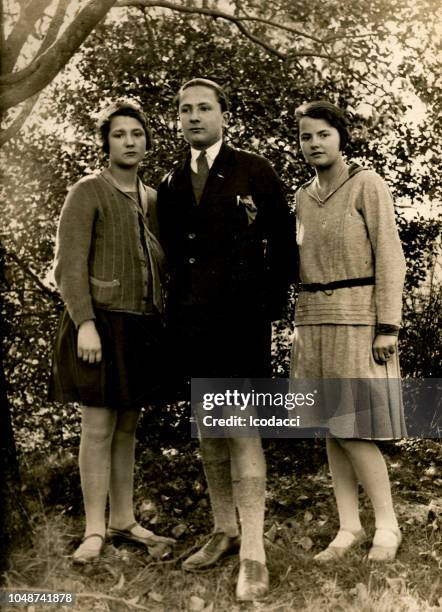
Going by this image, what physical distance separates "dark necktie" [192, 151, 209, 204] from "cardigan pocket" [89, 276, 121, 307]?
50cm

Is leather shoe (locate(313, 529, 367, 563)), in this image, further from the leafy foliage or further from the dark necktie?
the dark necktie

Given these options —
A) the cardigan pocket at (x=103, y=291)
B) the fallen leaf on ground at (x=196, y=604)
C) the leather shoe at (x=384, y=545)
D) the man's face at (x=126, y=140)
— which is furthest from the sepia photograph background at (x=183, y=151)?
the cardigan pocket at (x=103, y=291)

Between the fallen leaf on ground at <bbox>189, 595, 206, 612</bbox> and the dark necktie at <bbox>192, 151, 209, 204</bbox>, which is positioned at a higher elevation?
the dark necktie at <bbox>192, 151, 209, 204</bbox>

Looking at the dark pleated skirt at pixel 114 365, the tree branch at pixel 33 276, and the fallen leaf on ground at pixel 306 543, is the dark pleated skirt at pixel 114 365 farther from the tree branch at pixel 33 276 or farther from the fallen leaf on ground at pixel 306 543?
the fallen leaf on ground at pixel 306 543

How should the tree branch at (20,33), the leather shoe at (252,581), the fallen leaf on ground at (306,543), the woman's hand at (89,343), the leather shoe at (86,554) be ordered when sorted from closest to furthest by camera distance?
1. the leather shoe at (252,581)
2. the woman's hand at (89,343)
3. the leather shoe at (86,554)
4. the fallen leaf on ground at (306,543)
5. the tree branch at (20,33)

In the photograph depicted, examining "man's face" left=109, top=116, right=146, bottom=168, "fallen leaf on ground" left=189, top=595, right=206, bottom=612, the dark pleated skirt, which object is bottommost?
"fallen leaf on ground" left=189, top=595, right=206, bottom=612

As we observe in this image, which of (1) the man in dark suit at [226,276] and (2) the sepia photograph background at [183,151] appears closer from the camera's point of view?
(1) the man in dark suit at [226,276]

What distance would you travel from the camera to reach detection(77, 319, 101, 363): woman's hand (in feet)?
10.1

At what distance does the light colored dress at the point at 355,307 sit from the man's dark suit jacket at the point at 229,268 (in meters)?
A: 0.18

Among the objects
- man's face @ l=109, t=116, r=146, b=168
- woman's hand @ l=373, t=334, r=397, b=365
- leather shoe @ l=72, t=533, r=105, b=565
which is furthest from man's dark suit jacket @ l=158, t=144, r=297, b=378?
leather shoe @ l=72, t=533, r=105, b=565

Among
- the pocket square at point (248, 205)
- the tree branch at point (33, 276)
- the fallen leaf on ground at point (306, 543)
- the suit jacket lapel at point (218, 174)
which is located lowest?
the fallen leaf on ground at point (306, 543)

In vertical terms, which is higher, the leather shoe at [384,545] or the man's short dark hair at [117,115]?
the man's short dark hair at [117,115]

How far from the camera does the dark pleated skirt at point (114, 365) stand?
10.3 feet

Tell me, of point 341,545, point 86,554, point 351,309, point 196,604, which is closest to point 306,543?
point 341,545
